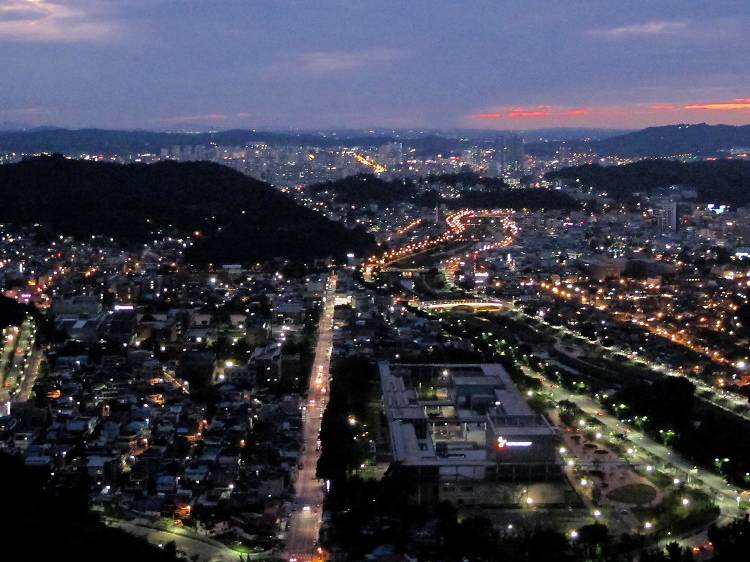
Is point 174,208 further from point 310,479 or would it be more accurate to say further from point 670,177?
point 670,177

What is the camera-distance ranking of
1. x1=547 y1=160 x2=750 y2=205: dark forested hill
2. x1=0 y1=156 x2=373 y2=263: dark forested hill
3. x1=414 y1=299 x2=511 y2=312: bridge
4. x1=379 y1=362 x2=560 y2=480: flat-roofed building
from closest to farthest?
x1=379 y1=362 x2=560 y2=480: flat-roofed building
x1=414 y1=299 x2=511 y2=312: bridge
x1=0 y1=156 x2=373 y2=263: dark forested hill
x1=547 y1=160 x2=750 y2=205: dark forested hill

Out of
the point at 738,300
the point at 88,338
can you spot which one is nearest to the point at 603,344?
the point at 738,300

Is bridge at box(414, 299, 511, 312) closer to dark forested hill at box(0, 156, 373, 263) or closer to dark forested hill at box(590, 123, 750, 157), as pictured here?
dark forested hill at box(0, 156, 373, 263)

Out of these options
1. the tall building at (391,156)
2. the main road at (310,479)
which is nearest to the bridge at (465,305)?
the main road at (310,479)

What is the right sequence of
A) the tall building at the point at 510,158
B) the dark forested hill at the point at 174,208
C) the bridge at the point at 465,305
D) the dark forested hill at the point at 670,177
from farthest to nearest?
the tall building at the point at 510,158 → the dark forested hill at the point at 670,177 → the dark forested hill at the point at 174,208 → the bridge at the point at 465,305

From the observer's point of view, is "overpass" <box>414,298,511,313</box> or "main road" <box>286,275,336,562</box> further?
"overpass" <box>414,298,511,313</box>

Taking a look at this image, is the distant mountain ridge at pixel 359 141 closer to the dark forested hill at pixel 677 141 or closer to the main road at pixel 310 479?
the dark forested hill at pixel 677 141

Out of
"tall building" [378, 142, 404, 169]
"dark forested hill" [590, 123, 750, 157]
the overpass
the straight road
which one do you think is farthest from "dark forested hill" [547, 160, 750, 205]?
the straight road
